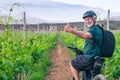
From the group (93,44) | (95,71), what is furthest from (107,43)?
(95,71)

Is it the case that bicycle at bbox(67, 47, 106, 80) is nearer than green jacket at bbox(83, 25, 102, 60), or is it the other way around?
bicycle at bbox(67, 47, 106, 80)

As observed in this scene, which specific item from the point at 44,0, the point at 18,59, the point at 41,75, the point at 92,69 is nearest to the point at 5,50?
the point at 18,59

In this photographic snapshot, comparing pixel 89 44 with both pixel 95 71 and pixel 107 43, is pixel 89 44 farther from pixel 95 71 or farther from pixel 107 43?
pixel 95 71

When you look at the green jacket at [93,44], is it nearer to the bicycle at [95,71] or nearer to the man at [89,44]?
the man at [89,44]

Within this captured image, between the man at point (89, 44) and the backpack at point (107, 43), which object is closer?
the man at point (89, 44)

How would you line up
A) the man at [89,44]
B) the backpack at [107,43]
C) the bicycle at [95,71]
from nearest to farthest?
the bicycle at [95,71] < the man at [89,44] < the backpack at [107,43]

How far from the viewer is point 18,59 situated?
24.2ft

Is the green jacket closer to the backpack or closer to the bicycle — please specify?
the backpack

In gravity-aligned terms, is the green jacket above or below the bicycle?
above

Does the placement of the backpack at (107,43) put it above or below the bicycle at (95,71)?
above

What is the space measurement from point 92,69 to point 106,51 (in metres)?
0.41

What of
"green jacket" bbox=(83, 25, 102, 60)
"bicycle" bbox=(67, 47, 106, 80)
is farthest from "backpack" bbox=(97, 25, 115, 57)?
"bicycle" bbox=(67, 47, 106, 80)

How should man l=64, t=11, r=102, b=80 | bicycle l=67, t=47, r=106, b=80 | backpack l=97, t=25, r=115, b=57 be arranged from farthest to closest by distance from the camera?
backpack l=97, t=25, r=115, b=57 → man l=64, t=11, r=102, b=80 → bicycle l=67, t=47, r=106, b=80

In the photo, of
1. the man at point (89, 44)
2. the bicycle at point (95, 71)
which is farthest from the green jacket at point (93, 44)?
the bicycle at point (95, 71)
